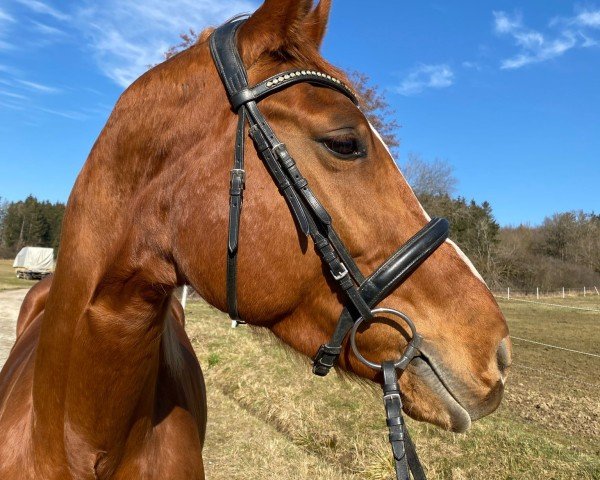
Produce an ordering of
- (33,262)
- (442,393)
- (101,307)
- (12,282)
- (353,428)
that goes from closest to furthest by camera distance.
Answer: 1. (442,393)
2. (101,307)
3. (353,428)
4. (12,282)
5. (33,262)

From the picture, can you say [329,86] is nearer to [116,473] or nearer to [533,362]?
[116,473]

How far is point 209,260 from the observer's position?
1.81 metres

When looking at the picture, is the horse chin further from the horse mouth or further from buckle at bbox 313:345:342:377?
buckle at bbox 313:345:342:377

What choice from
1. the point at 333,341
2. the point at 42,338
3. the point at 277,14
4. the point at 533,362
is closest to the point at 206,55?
the point at 277,14

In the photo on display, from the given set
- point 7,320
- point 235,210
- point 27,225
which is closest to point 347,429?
point 235,210

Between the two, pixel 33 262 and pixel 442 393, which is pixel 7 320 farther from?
pixel 33 262

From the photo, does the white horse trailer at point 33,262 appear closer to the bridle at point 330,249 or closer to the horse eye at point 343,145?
the bridle at point 330,249

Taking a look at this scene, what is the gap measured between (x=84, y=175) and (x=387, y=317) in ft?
4.60

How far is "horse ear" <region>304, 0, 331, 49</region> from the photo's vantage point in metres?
1.97

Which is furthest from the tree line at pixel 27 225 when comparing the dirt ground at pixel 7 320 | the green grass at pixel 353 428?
the green grass at pixel 353 428

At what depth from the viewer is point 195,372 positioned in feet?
11.6

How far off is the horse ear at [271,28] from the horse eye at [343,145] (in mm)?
471

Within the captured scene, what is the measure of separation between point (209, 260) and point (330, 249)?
468 millimetres

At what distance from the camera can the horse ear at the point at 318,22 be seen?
1.97 meters
